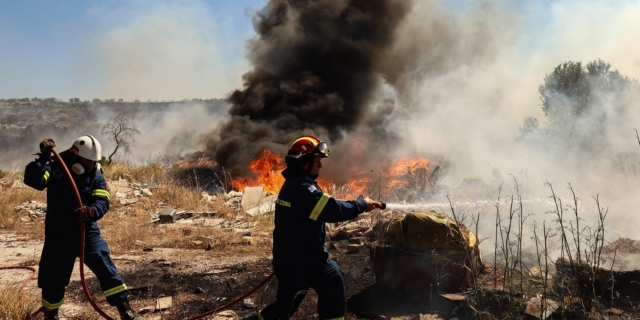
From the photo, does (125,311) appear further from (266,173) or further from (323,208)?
(266,173)

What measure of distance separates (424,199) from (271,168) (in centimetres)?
553

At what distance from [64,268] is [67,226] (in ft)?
1.21

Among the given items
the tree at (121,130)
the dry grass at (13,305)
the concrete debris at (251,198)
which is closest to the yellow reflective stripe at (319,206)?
the dry grass at (13,305)

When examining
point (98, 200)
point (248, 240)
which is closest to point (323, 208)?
point (98, 200)

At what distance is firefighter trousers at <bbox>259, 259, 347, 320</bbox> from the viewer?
3.26 metres

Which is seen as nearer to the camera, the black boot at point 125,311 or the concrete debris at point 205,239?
the black boot at point 125,311

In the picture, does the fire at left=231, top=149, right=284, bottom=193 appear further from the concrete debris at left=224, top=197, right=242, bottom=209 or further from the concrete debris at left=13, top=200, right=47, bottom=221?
the concrete debris at left=13, top=200, right=47, bottom=221

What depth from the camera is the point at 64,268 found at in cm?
390

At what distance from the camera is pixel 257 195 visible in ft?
35.2

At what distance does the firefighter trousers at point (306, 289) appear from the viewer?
326 centimetres

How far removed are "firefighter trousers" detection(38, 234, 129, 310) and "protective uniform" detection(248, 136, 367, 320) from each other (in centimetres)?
151

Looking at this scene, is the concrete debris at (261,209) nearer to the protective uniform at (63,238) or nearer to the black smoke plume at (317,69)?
the protective uniform at (63,238)

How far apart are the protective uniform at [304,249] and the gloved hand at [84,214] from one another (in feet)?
5.46

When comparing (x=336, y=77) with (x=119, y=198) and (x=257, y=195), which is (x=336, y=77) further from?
(x=119, y=198)
